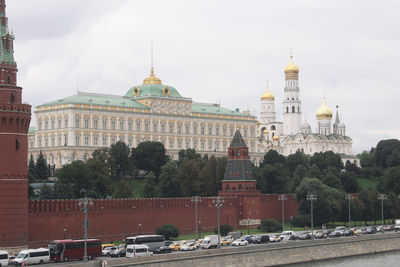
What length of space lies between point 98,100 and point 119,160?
22858 mm

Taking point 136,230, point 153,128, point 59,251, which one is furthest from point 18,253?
point 153,128

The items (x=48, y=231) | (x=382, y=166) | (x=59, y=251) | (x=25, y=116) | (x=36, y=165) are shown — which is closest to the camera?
(x=59, y=251)

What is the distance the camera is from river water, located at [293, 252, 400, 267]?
70.4 meters

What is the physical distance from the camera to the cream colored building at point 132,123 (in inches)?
5576

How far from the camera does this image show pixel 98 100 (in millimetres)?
146625

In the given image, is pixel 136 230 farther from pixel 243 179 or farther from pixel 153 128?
pixel 153 128

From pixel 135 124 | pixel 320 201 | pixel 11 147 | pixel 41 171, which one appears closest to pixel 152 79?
pixel 135 124

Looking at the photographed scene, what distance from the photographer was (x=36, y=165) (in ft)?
398

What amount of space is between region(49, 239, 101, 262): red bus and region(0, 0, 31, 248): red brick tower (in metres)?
4.06

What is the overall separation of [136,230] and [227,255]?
2195 cm

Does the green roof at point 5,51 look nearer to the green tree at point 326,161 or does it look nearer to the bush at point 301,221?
the bush at point 301,221

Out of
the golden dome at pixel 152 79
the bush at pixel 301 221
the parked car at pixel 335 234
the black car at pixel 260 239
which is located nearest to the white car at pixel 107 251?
the black car at pixel 260 239

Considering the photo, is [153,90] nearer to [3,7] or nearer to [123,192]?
[123,192]

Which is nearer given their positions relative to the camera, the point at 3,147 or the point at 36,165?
the point at 3,147
